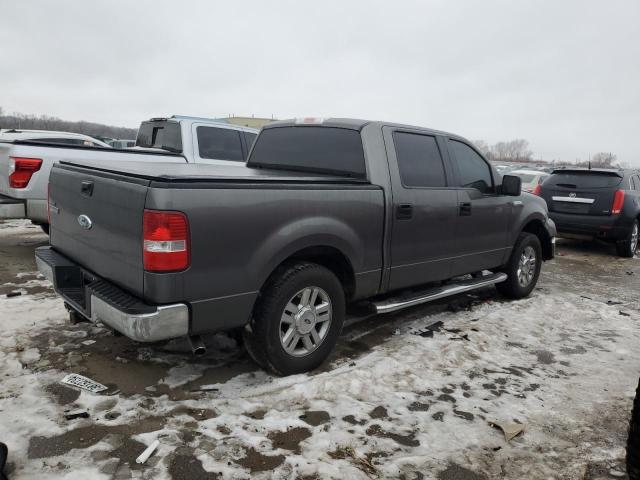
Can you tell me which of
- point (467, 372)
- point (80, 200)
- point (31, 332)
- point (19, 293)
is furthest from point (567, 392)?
point (19, 293)

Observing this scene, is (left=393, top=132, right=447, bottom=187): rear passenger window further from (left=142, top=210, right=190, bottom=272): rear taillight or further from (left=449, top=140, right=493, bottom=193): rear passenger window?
(left=142, top=210, right=190, bottom=272): rear taillight

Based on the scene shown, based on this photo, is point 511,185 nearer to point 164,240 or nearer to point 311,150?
point 311,150

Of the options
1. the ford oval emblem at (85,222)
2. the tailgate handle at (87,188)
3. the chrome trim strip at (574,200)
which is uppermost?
the tailgate handle at (87,188)

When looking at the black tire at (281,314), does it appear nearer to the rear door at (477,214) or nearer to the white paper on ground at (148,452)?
the white paper on ground at (148,452)

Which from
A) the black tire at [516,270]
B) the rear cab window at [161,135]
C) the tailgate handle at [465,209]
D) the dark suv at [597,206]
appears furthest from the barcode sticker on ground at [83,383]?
the dark suv at [597,206]

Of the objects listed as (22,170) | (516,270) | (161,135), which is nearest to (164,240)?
(516,270)

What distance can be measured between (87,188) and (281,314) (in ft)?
5.06

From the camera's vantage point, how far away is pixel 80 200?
3.35 metres

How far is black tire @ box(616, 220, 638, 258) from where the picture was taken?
30.6ft

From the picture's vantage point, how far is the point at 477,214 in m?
4.89

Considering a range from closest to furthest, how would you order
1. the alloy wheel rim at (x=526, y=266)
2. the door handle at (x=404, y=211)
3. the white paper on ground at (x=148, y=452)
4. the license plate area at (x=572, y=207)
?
the white paper on ground at (x=148, y=452)
the door handle at (x=404, y=211)
the alloy wheel rim at (x=526, y=266)
the license plate area at (x=572, y=207)

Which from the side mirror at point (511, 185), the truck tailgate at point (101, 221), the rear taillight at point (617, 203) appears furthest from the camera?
the rear taillight at point (617, 203)

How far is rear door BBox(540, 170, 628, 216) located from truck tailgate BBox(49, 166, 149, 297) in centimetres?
877

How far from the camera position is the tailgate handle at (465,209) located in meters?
4.65
